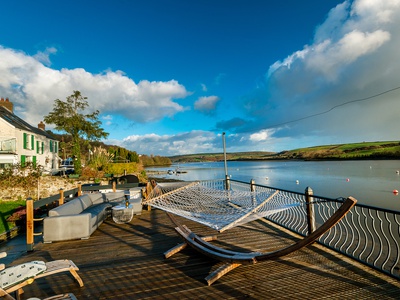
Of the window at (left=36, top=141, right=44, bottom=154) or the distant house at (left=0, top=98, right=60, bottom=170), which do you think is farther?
the window at (left=36, top=141, right=44, bottom=154)

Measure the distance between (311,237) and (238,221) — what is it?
1.02 meters

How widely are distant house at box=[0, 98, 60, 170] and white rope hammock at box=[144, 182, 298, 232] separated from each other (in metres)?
10.7

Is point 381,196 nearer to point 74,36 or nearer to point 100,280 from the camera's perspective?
point 100,280

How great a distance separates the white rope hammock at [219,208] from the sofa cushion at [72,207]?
1487mm

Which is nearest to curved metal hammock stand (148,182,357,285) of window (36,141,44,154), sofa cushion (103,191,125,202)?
sofa cushion (103,191,125,202)

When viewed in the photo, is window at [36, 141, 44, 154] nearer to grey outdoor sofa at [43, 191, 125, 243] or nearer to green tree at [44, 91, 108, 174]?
green tree at [44, 91, 108, 174]

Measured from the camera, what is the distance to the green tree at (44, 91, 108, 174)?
52.2 ft

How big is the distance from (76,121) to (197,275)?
17.0 metres

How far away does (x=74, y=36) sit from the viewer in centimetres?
1266

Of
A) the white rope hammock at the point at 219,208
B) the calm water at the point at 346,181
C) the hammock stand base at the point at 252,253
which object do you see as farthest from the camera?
the calm water at the point at 346,181

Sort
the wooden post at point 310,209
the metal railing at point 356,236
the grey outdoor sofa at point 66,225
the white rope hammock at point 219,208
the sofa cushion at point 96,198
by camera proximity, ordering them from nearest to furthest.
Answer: the metal railing at point 356,236 → the white rope hammock at point 219,208 → the wooden post at point 310,209 → the grey outdoor sofa at point 66,225 → the sofa cushion at point 96,198

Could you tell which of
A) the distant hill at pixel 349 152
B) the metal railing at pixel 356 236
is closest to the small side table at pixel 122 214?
the metal railing at pixel 356 236

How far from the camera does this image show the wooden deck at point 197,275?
226 cm

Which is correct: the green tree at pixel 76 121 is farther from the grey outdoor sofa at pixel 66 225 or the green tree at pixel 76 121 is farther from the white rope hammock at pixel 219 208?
the grey outdoor sofa at pixel 66 225
